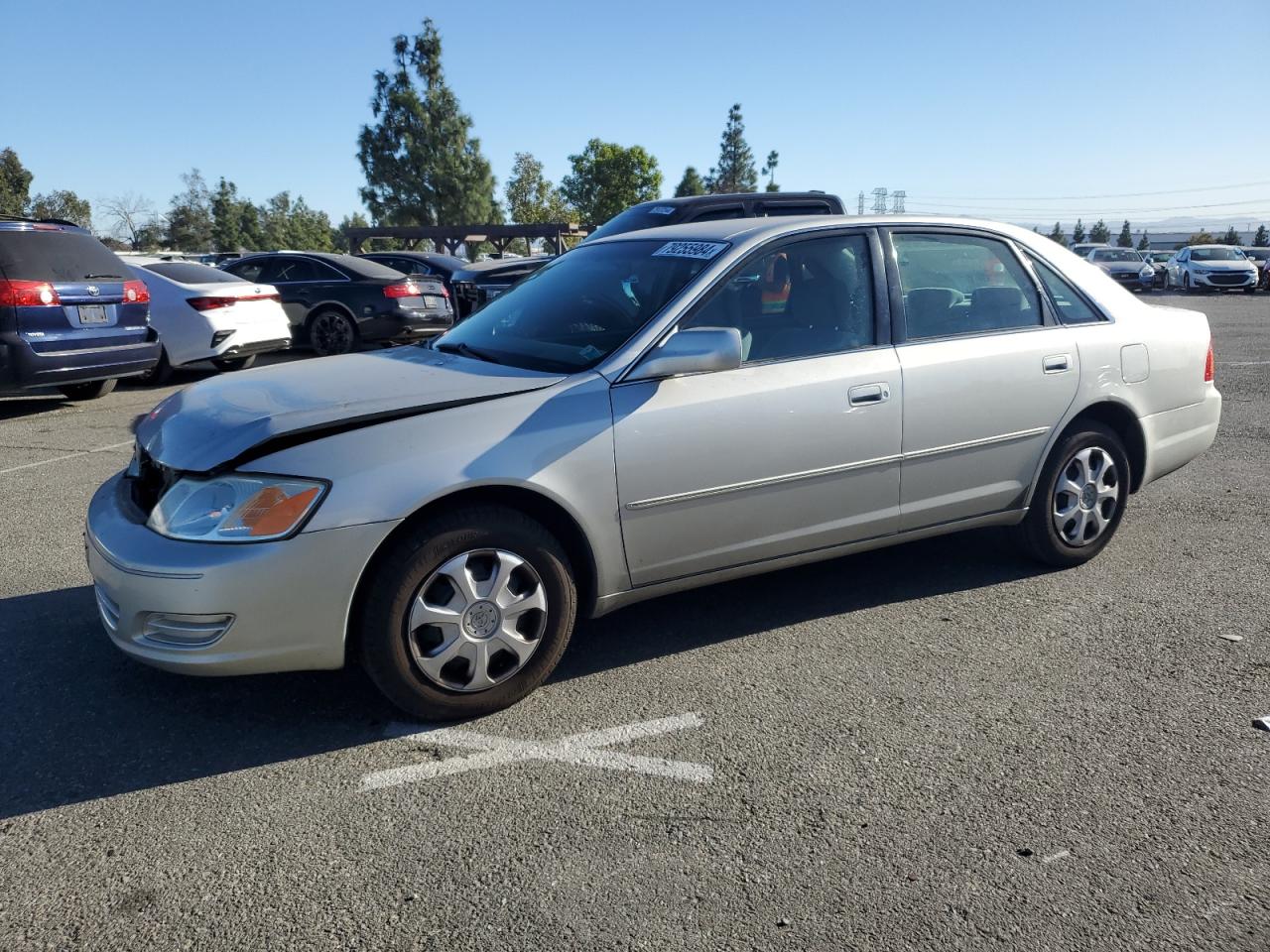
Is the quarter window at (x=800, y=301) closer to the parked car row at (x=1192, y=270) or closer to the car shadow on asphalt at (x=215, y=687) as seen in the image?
the car shadow on asphalt at (x=215, y=687)

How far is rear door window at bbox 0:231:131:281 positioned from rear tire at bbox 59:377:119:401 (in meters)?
1.57

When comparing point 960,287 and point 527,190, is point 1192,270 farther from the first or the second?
point 527,190

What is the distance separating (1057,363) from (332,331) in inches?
432

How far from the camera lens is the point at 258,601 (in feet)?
10.1

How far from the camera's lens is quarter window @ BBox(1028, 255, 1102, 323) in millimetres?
4688

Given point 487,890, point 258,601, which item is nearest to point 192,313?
point 258,601

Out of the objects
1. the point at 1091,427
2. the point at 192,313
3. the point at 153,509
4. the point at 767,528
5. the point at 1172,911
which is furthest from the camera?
the point at 192,313

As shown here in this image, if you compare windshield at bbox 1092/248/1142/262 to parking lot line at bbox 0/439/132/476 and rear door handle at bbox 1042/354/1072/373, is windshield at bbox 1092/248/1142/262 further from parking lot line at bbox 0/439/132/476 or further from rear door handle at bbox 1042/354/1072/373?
parking lot line at bbox 0/439/132/476

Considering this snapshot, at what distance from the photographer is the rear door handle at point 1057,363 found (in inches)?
177

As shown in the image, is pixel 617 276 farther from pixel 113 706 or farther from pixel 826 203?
pixel 826 203

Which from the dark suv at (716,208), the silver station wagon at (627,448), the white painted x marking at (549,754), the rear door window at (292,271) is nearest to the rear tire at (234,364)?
the rear door window at (292,271)

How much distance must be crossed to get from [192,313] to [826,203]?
6.72 m

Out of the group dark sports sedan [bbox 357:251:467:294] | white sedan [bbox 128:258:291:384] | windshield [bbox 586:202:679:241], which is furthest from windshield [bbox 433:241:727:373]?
dark sports sedan [bbox 357:251:467:294]

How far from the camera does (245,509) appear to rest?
312 centimetres
